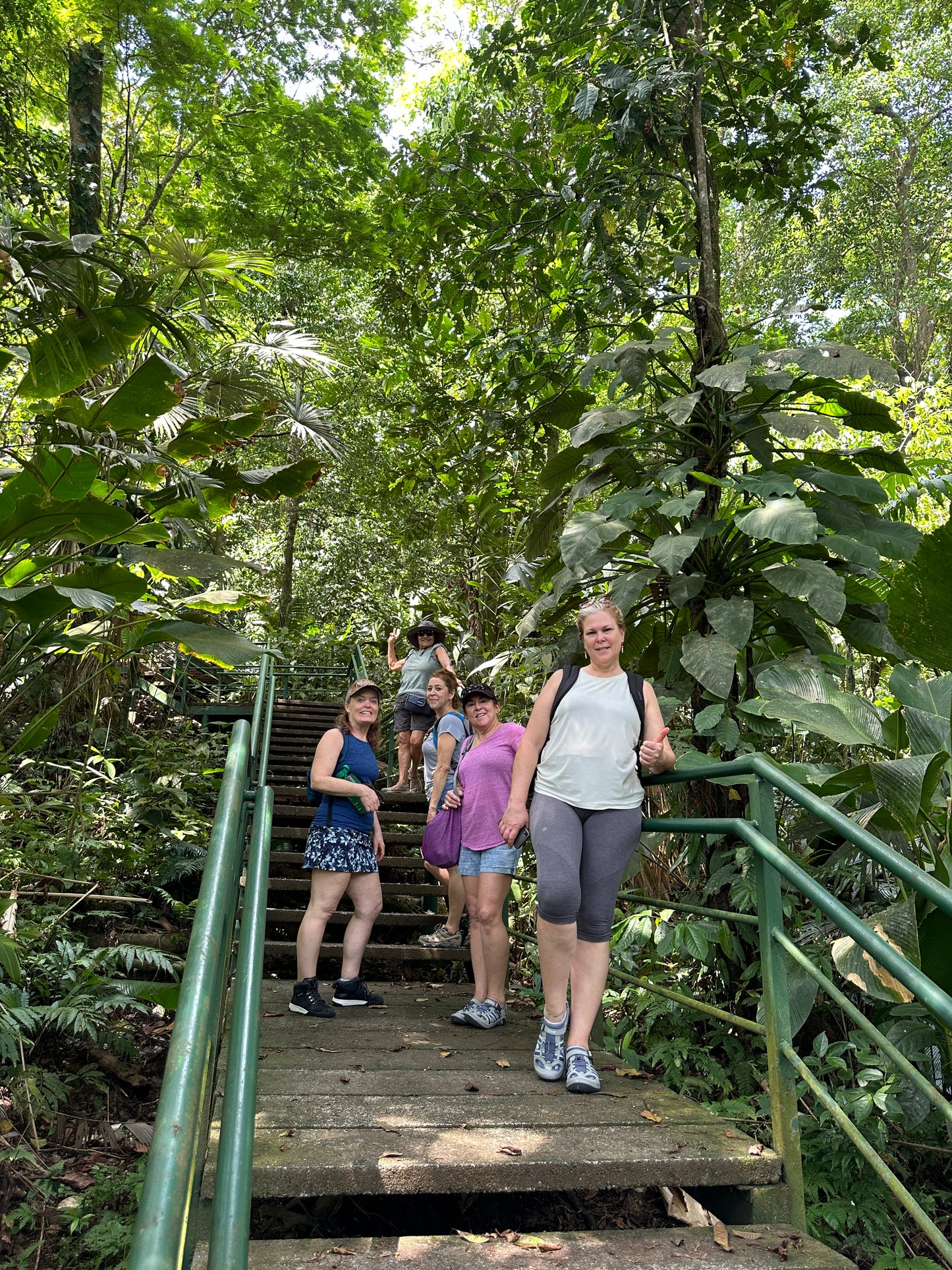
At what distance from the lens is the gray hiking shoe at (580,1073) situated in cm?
294

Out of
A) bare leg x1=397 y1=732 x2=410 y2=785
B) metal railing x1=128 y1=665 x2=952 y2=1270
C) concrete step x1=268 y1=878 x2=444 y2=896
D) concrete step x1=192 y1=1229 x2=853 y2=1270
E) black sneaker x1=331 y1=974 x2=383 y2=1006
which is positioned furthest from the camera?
bare leg x1=397 y1=732 x2=410 y2=785

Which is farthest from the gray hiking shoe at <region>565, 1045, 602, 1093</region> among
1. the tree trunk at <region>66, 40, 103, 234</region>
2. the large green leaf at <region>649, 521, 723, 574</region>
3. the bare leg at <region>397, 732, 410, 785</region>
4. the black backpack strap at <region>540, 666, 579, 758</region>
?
the tree trunk at <region>66, 40, 103, 234</region>

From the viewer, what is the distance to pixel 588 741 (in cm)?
315

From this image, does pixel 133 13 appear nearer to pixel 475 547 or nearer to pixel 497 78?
pixel 497 78

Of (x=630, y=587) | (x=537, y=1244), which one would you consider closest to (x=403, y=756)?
(x=630, y=587)

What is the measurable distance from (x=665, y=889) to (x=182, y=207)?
9.92 metres

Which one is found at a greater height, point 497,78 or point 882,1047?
point 497,78

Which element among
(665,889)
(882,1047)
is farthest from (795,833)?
(665,889)

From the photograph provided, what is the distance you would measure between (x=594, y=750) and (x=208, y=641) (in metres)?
1.77

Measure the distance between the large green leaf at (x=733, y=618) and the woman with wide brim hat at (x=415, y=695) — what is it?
2581mm

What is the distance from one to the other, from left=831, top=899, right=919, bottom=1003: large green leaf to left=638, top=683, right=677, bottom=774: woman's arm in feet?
2.99

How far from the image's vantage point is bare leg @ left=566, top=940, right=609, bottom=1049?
9.92 ft

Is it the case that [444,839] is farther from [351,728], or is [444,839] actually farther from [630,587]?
[630,587]

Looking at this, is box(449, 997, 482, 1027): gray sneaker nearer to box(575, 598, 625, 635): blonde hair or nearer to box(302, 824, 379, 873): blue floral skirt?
box(302, 824, 379, 873): blue floral skirt
